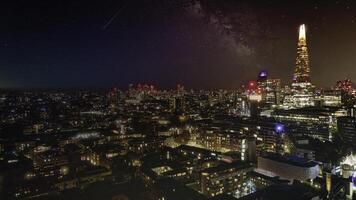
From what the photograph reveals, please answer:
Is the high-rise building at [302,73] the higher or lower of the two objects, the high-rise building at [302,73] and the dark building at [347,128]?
the higher

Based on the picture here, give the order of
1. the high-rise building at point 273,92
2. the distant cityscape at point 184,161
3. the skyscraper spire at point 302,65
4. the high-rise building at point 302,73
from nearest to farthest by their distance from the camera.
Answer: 1. the distant cityscape at point 184,161
2. the high-rise building at point 302,73
3. the high-rise building at point 273,92
4. the skyscraper spire at point 302,65

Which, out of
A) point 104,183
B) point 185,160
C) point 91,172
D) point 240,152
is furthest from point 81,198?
point 240,152

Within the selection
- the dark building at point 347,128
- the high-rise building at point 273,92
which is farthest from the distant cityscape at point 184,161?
the high-rise building at point 273,92

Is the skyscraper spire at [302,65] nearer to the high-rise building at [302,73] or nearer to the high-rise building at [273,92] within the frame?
the high-rise building at [302,73]

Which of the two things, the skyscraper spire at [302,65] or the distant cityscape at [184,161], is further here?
the skyscraper spire at [302,65]

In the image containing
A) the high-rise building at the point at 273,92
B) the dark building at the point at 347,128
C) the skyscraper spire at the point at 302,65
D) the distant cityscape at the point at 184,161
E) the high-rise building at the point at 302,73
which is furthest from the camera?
the skyscraper spire at the point at 302,65

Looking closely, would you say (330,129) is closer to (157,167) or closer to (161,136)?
(161,136)

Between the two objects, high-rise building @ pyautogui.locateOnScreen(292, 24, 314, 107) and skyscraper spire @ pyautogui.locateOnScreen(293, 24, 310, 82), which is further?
skyscraper spire @ pyautogui.locateOnScreen(293, 24, 310, 82)

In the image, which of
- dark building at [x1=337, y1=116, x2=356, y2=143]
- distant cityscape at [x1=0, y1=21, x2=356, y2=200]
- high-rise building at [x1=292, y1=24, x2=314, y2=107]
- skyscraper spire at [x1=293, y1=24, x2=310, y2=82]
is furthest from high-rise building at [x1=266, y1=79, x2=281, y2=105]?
dark building at [x1=337, y1=116, x2=356, y2=143]

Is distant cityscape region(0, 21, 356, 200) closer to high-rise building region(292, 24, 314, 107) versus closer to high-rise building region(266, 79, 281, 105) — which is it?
high-rise building region(266, 79, 281, 105)

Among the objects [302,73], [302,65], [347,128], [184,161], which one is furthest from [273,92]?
[184,161]

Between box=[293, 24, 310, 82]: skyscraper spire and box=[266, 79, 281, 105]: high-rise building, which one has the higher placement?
Result: box=[293, 24, 310, 82]: skyscraper spire
